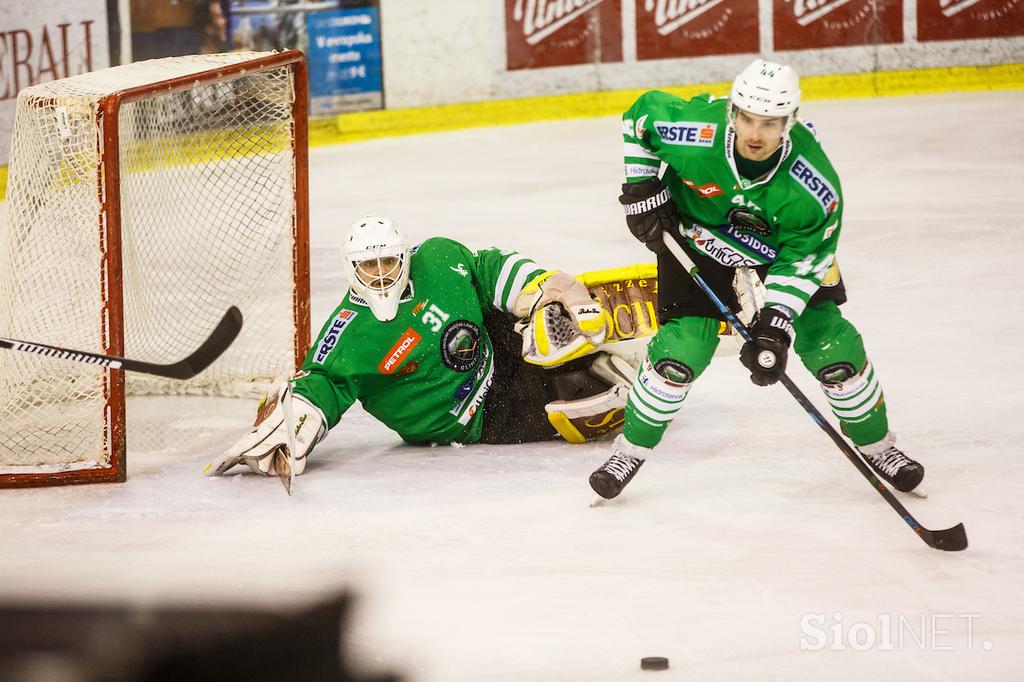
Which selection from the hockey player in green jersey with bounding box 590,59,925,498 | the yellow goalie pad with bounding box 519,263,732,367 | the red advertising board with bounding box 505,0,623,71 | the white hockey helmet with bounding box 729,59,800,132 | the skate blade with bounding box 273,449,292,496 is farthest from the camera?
the red advertising board with bounding box 505,0,623,71

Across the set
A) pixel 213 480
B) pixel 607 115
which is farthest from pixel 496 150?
pixel 213 480

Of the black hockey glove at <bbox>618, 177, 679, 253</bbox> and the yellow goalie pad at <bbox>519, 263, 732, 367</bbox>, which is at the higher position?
the black hockey glove at <bbox>618, 177, 679, 253</bbox>

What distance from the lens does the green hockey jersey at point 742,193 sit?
11.0 ft

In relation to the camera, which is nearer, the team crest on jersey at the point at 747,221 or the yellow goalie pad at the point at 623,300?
the team crest on jersey at the point at 747,221

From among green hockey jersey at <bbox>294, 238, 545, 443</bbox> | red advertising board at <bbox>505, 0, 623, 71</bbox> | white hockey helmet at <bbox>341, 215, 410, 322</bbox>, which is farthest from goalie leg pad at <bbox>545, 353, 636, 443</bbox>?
red advertising board at <bbox>505, 0, 623, 71</bbox>

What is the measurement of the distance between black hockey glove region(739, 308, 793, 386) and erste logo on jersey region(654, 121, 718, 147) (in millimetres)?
401

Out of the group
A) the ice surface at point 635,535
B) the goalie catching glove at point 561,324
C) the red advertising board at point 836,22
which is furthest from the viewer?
the red advertising board at point 836,22

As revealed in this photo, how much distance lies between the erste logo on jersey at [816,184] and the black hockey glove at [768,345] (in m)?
0.26

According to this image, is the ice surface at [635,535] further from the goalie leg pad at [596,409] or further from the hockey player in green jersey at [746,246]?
the hockey player in green jersey at [746,246]

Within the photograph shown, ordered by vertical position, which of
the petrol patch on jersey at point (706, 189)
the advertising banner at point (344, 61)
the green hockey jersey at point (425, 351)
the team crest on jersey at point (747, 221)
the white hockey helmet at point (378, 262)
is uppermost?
the advertising banner at point (344, 61)

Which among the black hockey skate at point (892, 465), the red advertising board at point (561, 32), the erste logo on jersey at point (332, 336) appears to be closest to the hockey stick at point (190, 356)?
the erste logo on jersey at point (332, 336)

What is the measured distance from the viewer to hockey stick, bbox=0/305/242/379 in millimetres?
3496

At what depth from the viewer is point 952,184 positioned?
709 centimetres

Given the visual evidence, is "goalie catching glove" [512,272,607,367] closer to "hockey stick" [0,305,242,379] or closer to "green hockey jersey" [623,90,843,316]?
"green hockey jersey" [623,90,843,316]
